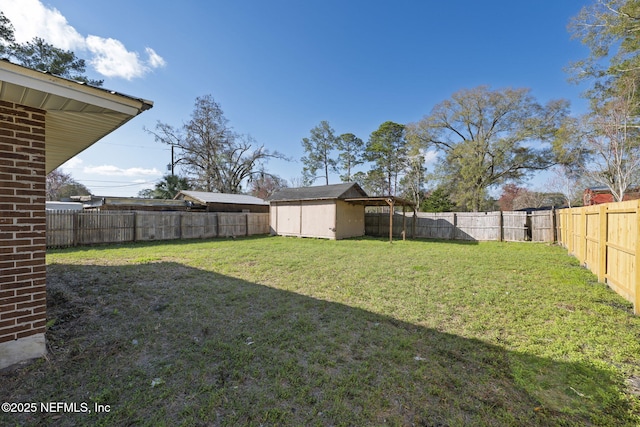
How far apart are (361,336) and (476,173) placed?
2061 centimetres

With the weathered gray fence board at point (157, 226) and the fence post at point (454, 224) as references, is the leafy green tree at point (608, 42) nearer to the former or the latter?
the fence post at point (454, 224)

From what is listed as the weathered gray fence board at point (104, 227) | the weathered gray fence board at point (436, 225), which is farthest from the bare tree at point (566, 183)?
the weathered gray fence board at point (104, 227)

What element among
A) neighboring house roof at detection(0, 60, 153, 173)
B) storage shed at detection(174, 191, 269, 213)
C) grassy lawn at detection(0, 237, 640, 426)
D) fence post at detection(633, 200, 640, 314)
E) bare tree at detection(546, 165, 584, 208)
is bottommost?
grassy lawn at detection(0, 237, 640, 426)

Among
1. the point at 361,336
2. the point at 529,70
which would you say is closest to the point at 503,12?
the point at 529,70

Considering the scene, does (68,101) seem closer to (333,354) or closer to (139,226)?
(333,354)

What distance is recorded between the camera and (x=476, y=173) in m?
19.7

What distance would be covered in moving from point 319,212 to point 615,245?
11.6 m

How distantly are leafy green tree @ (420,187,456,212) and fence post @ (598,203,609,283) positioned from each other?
1602 cm

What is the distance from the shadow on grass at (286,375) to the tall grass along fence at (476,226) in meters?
12.9

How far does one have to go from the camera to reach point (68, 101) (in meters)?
2.40

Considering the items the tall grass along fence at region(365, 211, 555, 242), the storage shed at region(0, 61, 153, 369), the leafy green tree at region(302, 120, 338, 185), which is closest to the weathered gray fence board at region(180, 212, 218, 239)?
the tall grass along fence at region(365, 211, 555, 242)

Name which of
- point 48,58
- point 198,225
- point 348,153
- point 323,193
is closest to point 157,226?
point 198,225

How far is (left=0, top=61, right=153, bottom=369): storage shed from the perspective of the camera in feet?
7.47

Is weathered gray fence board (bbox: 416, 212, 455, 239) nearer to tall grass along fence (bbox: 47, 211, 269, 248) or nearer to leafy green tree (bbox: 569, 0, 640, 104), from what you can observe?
leafy green tree (bbox: 569, 0, 640, 104)
